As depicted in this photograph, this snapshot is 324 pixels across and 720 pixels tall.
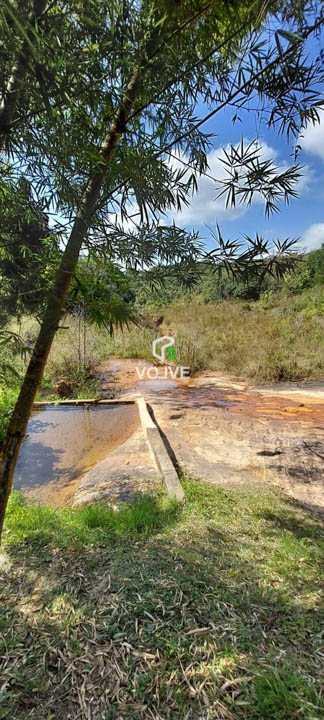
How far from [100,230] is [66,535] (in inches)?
73.0

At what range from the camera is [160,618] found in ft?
4.17

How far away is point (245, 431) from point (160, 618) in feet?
9.98

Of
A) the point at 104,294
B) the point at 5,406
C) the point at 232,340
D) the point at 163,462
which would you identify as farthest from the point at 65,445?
the point at 232,340

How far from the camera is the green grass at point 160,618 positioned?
0.97 meters

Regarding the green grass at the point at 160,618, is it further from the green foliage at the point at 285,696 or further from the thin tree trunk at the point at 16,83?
the thin tree trunk at the point at 16,83

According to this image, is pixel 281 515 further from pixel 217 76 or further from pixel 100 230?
pixel 217 76

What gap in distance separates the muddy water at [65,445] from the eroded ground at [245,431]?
0.72 m

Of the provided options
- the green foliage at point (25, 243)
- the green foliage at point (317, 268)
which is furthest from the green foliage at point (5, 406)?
the green foliage at point (317, 268)

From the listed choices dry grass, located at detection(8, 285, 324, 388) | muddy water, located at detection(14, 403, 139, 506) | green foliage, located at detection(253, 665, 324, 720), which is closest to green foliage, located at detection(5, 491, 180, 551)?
muddy water, located at detection(14, 403, 139, 506)

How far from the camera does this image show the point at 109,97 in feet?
3.49

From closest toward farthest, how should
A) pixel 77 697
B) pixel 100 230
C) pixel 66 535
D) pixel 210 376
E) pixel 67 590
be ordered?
1. pixel 77 697
2. pixel 100 230
3. pixel 67 590
4. pixel 66 535
5. pixel 210 376

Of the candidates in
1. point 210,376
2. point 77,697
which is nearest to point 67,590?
point 77,697

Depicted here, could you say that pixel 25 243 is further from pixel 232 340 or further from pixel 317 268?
pixel 317 268

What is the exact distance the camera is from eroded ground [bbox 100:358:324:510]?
2967 mm
